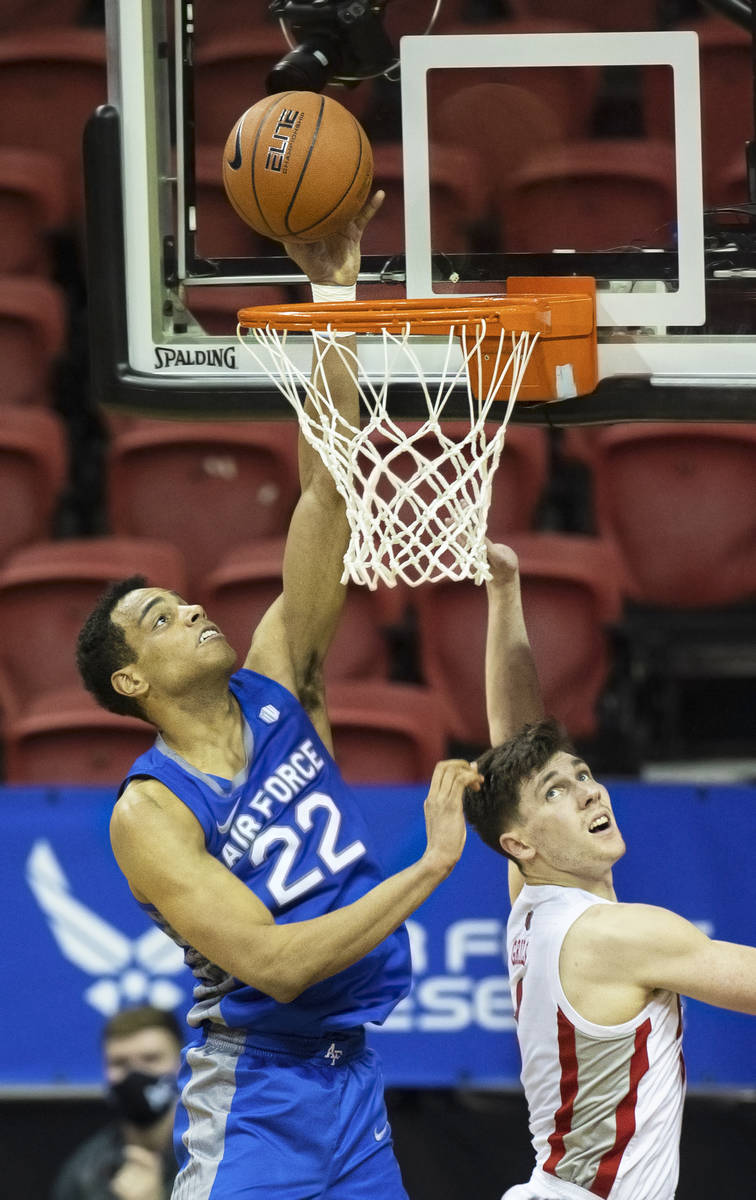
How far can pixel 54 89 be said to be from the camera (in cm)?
505

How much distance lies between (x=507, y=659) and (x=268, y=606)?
4.60 feet

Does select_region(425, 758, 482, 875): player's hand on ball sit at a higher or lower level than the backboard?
lower

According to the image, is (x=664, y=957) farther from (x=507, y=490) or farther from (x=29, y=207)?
(x=29, y=207)

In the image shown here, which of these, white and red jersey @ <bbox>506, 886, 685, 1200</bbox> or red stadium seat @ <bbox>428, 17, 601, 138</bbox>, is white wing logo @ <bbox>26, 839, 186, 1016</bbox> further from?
red stadium seat @ <bbox>428, 17, 601, 138</bbox>

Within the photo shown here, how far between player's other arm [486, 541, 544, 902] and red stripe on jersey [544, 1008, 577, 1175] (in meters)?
0.44

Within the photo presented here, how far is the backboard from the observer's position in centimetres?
280

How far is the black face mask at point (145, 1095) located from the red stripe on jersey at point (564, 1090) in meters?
1.26

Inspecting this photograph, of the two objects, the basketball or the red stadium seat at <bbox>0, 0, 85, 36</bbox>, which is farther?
the red stadium seat at <bbox>0, 0, 85, 36</bbox>

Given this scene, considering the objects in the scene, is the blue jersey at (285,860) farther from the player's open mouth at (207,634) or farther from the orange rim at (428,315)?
the orange rim at (428,315)

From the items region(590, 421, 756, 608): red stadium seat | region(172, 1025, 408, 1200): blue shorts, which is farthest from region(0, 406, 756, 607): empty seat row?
region(172, 1025, 408, 1200): blue shorts

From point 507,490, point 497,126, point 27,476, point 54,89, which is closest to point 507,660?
point 497,126

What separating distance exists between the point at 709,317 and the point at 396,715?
1551 mm

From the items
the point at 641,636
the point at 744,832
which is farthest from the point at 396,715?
the point at 744,832

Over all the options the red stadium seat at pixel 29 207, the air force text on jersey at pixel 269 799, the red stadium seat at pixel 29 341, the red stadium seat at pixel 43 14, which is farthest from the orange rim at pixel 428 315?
the red stadium seat at pixel 43 14
